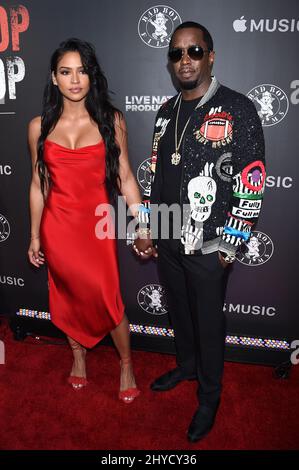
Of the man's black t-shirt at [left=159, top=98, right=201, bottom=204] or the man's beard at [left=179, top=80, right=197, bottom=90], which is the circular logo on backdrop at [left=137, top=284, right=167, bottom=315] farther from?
the man's beard at [left=179, top=80, right=197, bottom=90]

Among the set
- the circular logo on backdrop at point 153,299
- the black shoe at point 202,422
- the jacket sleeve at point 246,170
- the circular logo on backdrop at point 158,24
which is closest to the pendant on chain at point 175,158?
the jacket sleeve at point 246,170

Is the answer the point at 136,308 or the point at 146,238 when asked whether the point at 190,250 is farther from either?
the point at 136,308

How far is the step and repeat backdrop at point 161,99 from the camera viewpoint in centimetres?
236

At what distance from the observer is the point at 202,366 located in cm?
221

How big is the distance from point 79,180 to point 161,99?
2.85 feet

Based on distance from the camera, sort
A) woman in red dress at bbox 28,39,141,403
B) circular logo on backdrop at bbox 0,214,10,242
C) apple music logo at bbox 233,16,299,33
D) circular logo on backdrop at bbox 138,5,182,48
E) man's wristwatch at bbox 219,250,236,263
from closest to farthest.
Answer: man's wristwatch at bbox 219,250,236,263
woman in red dress at bbox 28,39,141,403
apple music logo at bbox 233,16,299,33
circular logo on backdrop at bbox 138,5,182,48
circular logo on backdrop at bbox 0,214,10,242

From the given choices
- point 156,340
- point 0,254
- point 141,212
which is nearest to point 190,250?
point 141,212

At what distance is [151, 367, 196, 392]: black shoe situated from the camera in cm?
259

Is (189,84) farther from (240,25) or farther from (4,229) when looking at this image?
(4,229)

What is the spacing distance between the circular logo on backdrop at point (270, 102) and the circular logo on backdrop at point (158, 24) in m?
0.65

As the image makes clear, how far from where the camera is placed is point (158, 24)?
2.43 meters

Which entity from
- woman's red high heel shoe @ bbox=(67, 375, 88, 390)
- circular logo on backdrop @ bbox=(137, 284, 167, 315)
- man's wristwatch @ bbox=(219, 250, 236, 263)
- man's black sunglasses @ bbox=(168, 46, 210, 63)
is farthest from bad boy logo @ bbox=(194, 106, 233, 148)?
woman's red high heel shoe @ bbox=(67, 375, 88, 390)

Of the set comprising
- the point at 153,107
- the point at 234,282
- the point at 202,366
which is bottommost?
the point at 202,366
